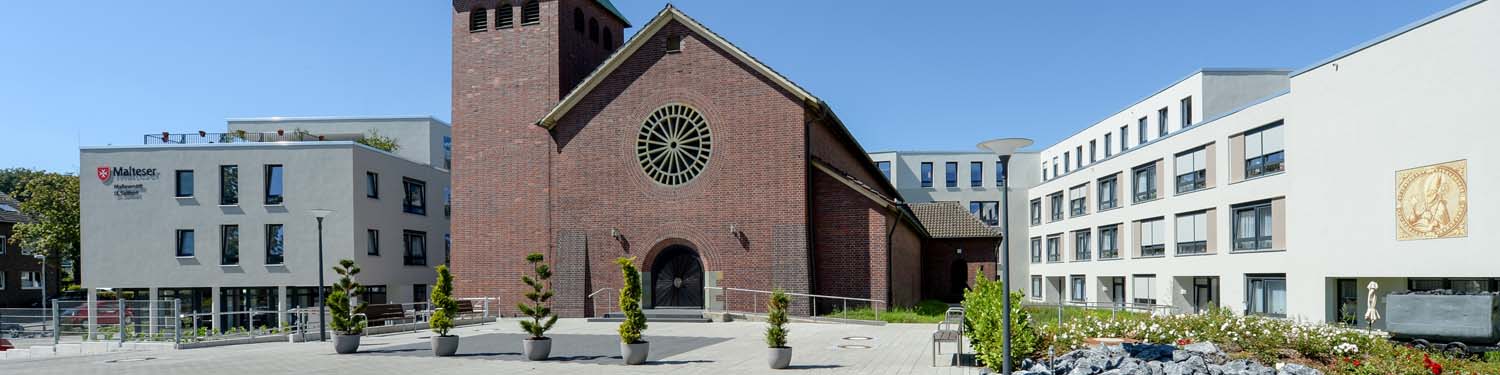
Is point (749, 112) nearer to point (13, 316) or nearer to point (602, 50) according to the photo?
point (602, 50)

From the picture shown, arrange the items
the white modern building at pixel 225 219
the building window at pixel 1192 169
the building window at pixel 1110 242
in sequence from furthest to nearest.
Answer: the building window at pixel 1110 242
the white modern building at pixel 225 219
the building window at pixel 1192 169

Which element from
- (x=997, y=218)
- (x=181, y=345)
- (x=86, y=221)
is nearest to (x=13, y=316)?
(x=181, y=345)

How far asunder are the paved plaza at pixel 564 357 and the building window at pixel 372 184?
14.9 metres

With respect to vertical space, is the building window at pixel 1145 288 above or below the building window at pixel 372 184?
below

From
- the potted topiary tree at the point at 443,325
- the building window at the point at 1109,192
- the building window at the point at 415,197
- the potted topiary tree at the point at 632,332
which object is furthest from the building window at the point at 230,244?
the building window at the point at 1109,192

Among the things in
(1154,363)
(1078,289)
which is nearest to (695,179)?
(1154,363)

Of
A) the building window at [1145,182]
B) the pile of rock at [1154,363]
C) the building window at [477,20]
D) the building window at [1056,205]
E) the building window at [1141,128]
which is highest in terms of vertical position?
the building window at [477,20]

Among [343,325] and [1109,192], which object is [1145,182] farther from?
[343,325]

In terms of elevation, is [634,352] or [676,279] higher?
[676,279]

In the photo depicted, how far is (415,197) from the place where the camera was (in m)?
42.6

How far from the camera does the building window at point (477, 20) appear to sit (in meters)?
33.3

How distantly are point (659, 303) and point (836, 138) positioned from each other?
9.34 m

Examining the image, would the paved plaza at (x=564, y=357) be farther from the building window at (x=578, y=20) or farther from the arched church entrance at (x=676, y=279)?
the building window at (x=578, y=20)

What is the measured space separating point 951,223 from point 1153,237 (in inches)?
478
